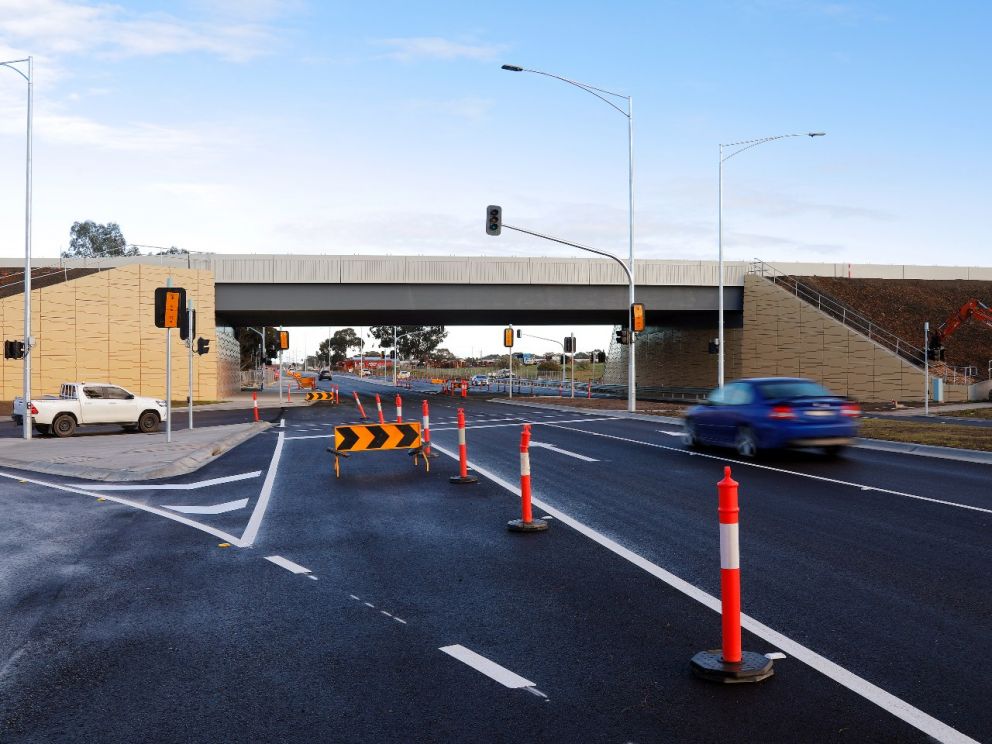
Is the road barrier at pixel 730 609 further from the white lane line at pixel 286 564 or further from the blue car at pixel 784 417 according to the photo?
the blue car at pixel 784 417

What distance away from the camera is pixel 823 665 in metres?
4.97

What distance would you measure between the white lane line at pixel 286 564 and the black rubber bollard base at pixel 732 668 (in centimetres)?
382

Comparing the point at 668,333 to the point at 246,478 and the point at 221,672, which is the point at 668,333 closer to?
the point at 246,478

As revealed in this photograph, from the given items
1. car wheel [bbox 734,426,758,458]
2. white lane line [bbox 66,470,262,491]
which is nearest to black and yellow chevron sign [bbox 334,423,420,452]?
white lane line [bbox 66,470,262,491]

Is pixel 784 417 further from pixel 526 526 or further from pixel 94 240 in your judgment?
pixel 94 240

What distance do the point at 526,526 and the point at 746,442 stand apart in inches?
331

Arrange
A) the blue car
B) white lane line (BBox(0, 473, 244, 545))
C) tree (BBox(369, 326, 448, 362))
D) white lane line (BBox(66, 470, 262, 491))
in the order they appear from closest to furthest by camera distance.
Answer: white lane line (BBox(0, 473, 244, 545)), white lane line (BBox(66, 470, 262, 491)), the blue car, tree (BBox(369, 326, 448, 362))

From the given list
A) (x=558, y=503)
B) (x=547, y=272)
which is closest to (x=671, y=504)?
(x=558, y=503)

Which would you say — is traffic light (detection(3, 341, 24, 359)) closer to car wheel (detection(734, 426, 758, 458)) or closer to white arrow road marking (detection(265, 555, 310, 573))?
car wheel (detection(734, 426, 758, 458))

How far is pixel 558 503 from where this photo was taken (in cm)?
1109

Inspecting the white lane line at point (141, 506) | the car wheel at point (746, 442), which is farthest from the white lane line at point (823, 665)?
the car wheel at point (746, 442)

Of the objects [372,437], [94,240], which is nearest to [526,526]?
[372,437]

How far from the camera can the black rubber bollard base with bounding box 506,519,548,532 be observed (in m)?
9.09

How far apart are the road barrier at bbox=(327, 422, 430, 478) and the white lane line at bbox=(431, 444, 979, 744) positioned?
6.38 m
